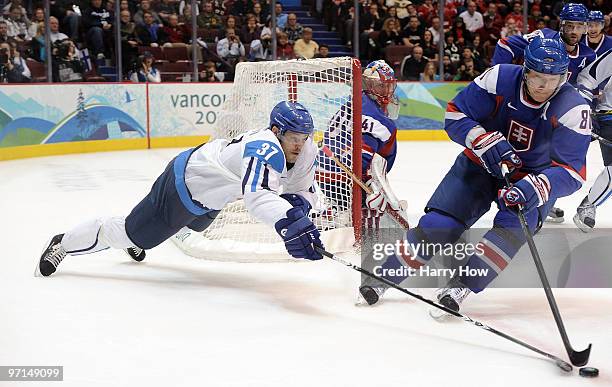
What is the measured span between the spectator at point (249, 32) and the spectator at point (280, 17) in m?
0.32

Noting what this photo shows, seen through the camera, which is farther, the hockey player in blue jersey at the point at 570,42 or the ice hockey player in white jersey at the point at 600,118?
the ice hockey player in white jersey at the point at 600,118

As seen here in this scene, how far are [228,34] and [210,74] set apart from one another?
706 mm

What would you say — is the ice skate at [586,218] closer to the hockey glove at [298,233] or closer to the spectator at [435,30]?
the hockey glove at [298,233]

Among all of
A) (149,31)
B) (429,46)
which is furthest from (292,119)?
(429,46)

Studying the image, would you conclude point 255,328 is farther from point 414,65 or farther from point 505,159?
point 414,65

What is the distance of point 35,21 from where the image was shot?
9.47m

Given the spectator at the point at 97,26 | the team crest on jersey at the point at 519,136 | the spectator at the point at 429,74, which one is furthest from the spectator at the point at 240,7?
the team crest on jersey at the point at 519,136

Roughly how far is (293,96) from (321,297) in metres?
1.52

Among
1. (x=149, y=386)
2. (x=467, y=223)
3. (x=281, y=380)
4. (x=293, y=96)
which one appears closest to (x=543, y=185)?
(x=467, y=223)

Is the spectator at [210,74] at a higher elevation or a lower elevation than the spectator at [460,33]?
lower

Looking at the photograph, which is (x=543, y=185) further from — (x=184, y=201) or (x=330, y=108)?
(x=330, y=108)

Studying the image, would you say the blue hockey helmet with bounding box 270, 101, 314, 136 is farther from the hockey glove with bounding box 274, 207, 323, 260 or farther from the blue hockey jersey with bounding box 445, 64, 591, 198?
the blue hockey jersey with bounding box 445, 64, 591, 198

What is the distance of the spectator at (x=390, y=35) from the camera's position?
11648 mm

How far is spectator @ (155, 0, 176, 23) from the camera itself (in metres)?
10.5
